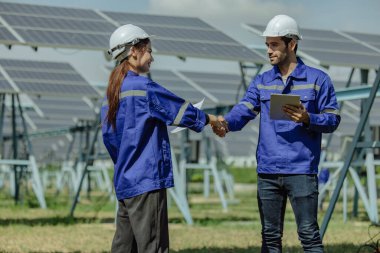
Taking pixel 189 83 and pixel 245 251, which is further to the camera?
pixel 189 83

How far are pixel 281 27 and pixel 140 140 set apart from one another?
1.25 metres

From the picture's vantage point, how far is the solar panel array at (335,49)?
13320 mm

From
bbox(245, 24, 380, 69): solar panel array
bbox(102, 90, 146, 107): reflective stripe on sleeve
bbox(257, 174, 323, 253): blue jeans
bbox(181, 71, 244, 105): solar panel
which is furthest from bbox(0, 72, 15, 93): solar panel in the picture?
bbox(102, 90, 146, 107): reflective stripe on sleeve

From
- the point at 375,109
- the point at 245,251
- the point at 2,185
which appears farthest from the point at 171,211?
the point at 2,185

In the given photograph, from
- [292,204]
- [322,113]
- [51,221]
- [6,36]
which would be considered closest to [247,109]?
[322,113]

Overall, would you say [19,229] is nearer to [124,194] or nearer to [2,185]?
[124,194]

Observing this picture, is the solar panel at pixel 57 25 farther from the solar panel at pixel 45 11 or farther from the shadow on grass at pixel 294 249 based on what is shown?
the shadow on grass at pixel 294 249

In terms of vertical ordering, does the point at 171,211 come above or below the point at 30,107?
below

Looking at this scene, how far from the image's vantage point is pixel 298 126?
222 inches

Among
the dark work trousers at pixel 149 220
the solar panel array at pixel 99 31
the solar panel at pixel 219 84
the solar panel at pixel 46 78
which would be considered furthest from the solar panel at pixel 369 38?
the dark work trousers at pixel 149 220

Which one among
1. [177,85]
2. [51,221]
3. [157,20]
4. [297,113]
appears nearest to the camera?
[297,113]

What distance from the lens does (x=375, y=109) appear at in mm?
17906

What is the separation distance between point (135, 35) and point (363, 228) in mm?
7074

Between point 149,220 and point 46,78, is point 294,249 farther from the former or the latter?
point 46,78
